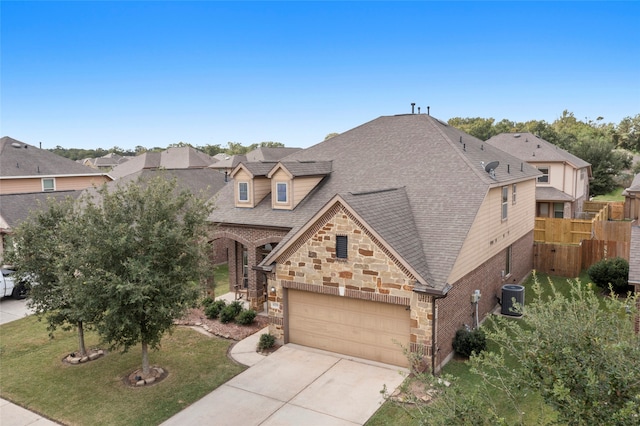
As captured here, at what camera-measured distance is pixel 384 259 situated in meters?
13.0

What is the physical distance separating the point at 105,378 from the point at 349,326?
727 centimetres

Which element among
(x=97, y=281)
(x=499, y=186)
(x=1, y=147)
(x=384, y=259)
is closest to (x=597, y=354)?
(x=384, y=259)

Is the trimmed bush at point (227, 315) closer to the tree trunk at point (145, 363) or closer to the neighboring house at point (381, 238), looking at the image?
the neighboring house at point (381, 238)

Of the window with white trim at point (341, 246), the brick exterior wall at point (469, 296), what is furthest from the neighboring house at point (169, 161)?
the window with white trim at point (341, 246)

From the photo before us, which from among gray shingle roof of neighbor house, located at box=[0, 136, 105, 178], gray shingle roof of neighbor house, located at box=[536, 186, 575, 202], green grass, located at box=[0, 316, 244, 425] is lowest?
green grass, located at box=[0, 316, 244, 425]

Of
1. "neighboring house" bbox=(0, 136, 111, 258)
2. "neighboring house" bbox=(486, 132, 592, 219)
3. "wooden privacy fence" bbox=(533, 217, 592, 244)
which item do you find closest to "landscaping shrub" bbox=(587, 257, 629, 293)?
"wooden privacy fence" bbox=(533, 217, 592, 244)

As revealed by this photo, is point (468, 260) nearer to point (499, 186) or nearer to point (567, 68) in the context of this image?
point (499, 186)

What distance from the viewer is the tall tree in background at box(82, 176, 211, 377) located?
37.8 ft

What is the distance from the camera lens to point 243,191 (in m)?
19.9

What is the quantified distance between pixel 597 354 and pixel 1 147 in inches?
1670

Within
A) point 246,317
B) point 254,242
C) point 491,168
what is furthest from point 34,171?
point 491,168

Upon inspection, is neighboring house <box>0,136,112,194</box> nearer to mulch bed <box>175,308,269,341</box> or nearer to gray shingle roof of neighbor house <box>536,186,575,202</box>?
mulch bed <box>175,308,269,341</box>

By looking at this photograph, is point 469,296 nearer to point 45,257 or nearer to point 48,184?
point 45,257

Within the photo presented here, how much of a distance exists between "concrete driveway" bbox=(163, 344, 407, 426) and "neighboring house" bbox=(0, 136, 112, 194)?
26233 mm
